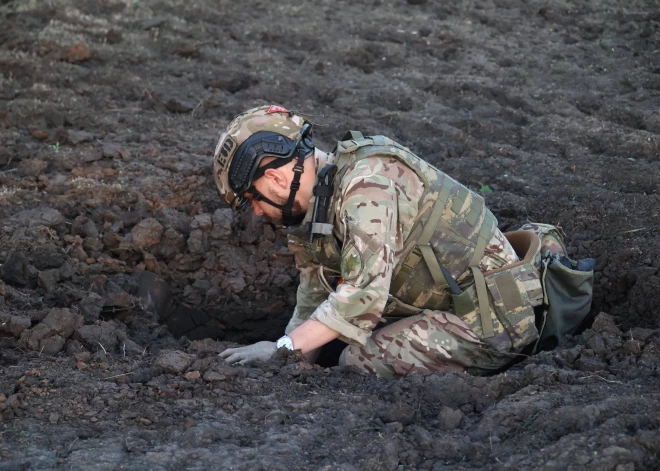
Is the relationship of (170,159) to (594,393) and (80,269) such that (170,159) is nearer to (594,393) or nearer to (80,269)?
(80,269)

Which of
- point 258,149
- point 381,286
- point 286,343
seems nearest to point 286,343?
point 286,343

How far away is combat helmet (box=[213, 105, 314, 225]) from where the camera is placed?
10.3 ft

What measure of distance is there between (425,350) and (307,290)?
2.39ft

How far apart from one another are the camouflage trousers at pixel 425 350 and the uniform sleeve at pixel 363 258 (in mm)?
407

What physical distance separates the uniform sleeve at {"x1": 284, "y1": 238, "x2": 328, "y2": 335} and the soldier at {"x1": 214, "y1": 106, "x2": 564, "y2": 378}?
0.03 meters

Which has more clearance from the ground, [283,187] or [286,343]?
[283,187]

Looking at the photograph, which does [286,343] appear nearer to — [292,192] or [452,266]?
[292,192]

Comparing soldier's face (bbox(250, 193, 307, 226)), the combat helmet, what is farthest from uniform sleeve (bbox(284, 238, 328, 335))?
the combat helmet

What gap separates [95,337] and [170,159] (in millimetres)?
2067

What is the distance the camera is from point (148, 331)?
12.8 ft

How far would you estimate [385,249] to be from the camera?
3.04m

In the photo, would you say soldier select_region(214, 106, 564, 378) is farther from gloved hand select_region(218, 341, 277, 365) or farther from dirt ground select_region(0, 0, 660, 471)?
dirt ground select_region(0, 0, 660, 471)

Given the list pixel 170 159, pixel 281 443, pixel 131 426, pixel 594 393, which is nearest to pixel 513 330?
pixel 594 393

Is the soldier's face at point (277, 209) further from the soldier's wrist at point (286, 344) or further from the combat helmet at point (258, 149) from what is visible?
the soldier's wrist at point (286, 344)
